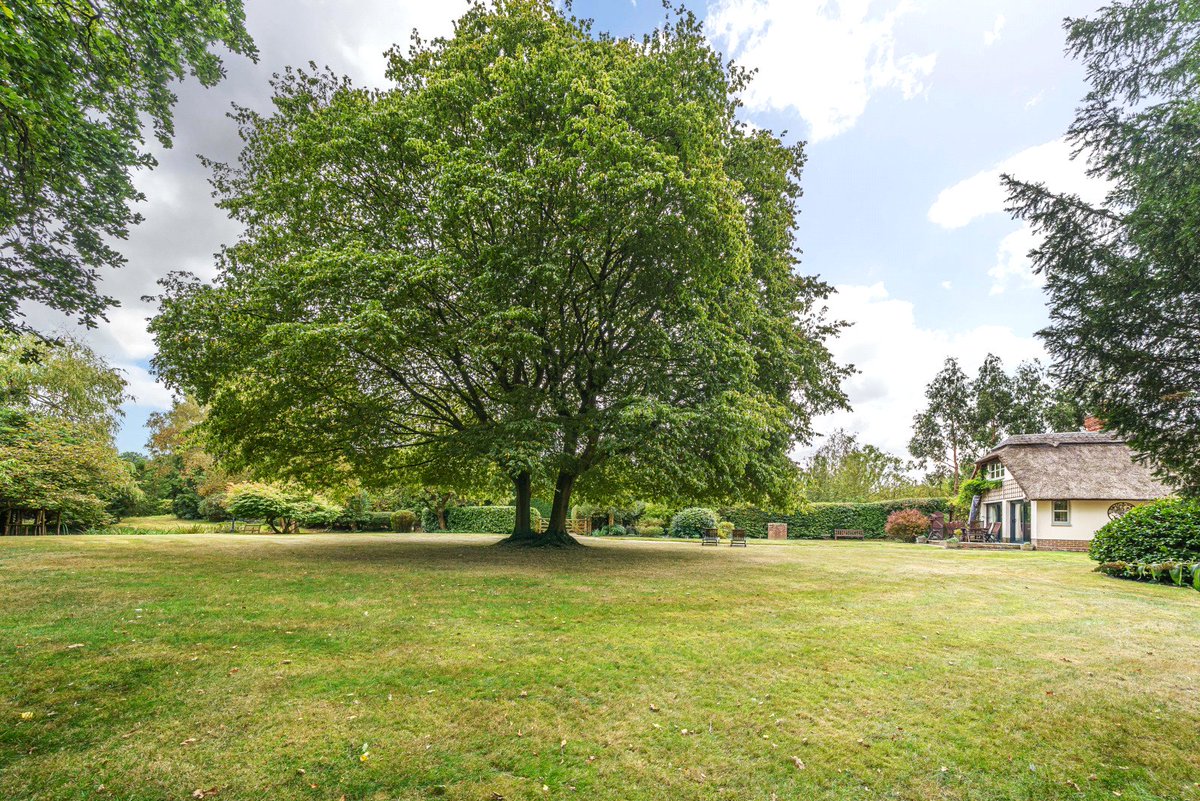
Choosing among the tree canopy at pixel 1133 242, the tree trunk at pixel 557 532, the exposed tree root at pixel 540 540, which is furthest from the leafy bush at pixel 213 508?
the tree canopy at pixel 1133 242

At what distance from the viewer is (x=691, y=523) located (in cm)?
2947

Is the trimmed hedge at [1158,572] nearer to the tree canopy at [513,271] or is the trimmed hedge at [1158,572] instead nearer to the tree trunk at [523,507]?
the tree canopy at [513,271]

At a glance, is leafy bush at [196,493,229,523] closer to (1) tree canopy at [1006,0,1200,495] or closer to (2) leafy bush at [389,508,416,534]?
(2) leafy bush at [389,508,416,534]

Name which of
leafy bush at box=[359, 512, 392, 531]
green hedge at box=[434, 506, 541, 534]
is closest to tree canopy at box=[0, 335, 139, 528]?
leafy bush at box=[359, 512, 392, 531]

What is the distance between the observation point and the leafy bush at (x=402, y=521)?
30.1 meters

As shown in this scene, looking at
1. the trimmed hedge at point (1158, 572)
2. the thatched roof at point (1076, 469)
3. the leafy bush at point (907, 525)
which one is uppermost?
the thatched roof at point (1076, 469)

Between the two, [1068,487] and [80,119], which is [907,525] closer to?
[1068,487]

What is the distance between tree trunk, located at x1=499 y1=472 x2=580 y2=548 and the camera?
17047mm

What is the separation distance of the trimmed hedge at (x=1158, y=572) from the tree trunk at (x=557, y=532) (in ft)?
48.4

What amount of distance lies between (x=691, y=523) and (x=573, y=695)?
2571cm

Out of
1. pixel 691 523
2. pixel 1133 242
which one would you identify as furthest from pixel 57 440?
pixel 1133 242

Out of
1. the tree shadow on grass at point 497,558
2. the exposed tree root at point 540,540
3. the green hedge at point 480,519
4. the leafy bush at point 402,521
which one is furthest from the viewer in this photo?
the leafy bush at point 402,521

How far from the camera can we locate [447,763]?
353cm

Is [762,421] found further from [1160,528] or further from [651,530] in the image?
[651,530]
